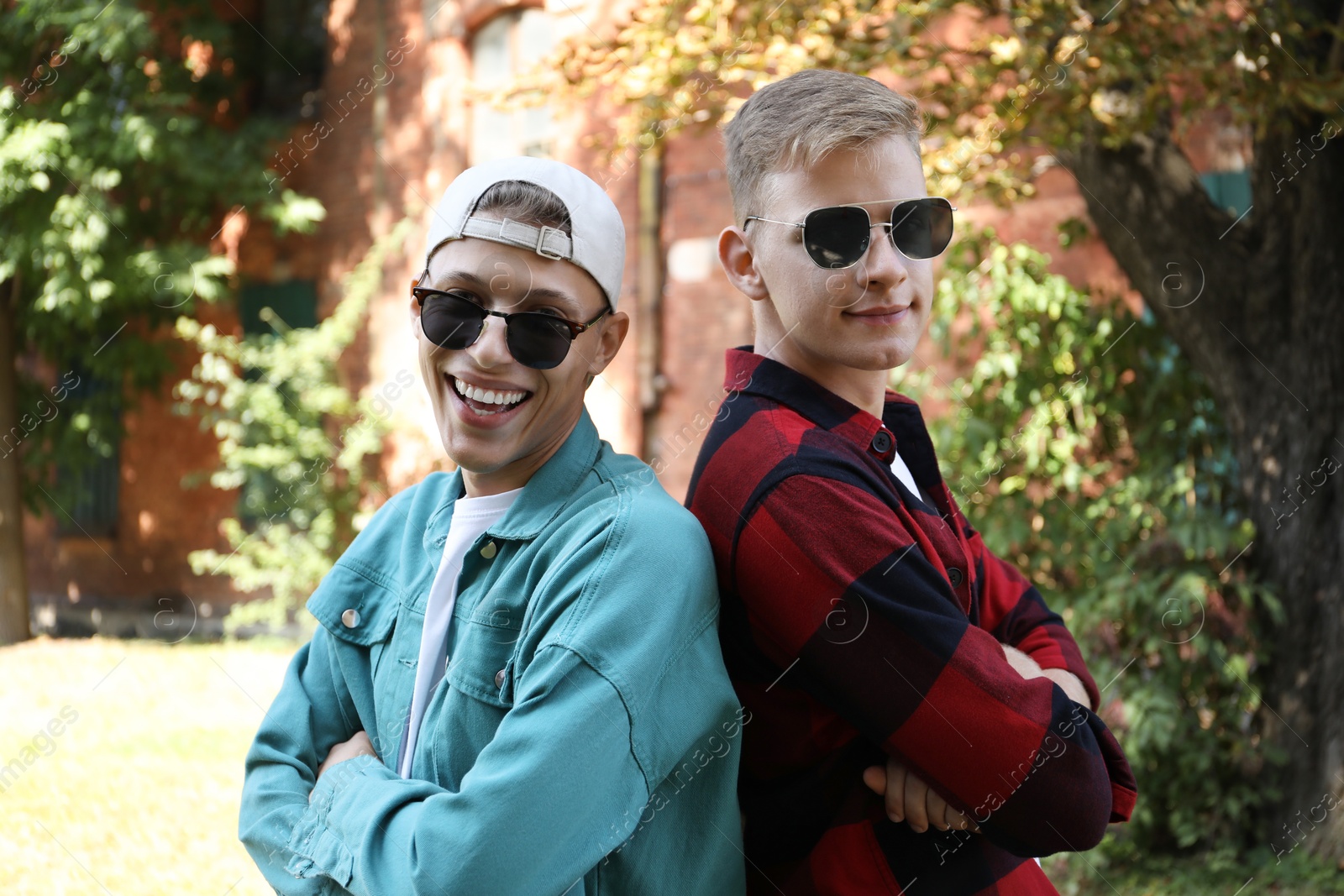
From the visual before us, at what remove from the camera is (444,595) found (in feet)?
6.22

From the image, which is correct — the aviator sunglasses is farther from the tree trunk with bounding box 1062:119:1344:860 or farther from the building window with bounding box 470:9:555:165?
the building window with bounding box 470:9:555:165

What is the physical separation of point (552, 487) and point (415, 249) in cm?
973

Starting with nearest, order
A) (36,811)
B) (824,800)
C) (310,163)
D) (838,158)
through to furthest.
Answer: (824,800), (838,158), (36,811), (310,163)

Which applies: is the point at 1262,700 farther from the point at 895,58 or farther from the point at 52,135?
the point at 52,135

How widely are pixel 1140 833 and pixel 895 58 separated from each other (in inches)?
143

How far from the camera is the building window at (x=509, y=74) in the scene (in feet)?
34.4

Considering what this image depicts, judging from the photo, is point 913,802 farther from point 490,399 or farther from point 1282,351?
point 1282,351

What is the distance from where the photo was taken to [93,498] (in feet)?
42.6

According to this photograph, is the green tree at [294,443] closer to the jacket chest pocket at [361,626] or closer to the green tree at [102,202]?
the green tree at [102,202]

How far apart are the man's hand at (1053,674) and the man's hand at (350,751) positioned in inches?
42.2

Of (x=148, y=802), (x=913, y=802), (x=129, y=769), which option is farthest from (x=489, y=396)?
(x=129, y=769)

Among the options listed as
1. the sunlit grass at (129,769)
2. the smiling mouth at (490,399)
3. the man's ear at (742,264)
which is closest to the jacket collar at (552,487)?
the smiling mouth at (490,399)

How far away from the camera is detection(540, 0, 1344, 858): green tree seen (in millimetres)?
4297

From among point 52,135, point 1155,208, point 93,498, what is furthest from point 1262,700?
point 93,498
